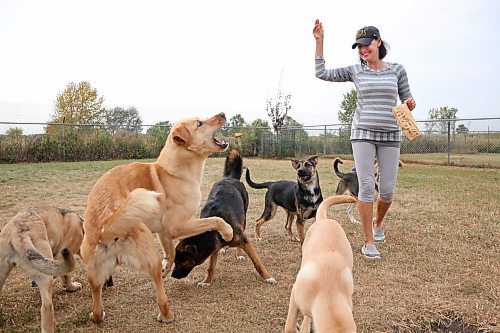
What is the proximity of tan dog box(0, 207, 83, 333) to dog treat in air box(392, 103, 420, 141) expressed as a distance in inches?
134

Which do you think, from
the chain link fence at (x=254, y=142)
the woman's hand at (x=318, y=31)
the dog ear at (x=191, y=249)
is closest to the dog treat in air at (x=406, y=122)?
the woman's hand at (x=318, y=31)

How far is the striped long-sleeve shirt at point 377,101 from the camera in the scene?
474cm

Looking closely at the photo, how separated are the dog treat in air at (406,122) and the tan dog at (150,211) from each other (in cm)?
188

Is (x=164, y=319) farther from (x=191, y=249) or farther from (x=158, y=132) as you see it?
(x=158, y=132)

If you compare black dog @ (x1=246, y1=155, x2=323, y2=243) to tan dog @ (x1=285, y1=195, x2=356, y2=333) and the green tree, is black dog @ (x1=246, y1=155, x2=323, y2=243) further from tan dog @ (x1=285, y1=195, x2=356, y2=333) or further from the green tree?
the green tree

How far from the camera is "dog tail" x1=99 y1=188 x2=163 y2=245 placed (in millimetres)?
3008

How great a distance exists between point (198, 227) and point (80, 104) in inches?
1150

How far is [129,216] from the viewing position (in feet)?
9.89

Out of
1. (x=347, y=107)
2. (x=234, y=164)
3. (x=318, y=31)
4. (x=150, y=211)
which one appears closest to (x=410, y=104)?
(x=318, y=31)

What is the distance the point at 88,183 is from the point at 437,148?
15.7 m

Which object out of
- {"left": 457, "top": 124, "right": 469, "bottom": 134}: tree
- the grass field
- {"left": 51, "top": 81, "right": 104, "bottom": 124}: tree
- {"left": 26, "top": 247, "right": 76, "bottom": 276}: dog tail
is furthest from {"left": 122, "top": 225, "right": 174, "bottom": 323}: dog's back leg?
{"left": 51, "top": 81, "right": 104, "bottom": 124}: tree

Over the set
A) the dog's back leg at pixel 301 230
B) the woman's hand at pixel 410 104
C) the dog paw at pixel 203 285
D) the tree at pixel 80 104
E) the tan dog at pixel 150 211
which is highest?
the tree at pixel 80 104

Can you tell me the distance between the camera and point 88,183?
11.0m

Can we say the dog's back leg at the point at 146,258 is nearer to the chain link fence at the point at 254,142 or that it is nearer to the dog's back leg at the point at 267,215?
the dog's back leg at the point at 267,215
